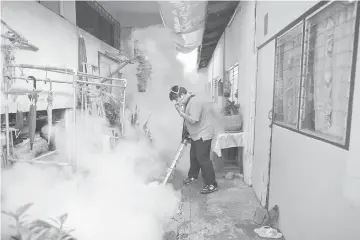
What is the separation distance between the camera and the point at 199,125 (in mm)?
4500

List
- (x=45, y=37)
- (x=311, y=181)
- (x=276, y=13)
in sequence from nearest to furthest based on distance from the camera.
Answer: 1. (x=311, y=181)
2. (x=276, y=13)
3. (x=45, y=37)

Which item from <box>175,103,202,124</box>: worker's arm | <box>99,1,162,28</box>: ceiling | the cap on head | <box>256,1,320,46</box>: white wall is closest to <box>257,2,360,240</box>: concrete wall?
<box>256,1,320,46</box>: white wall

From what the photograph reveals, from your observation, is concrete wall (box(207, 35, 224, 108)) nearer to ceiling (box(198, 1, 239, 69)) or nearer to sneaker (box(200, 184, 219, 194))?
ceiling (box(198, 1, 239, 69))

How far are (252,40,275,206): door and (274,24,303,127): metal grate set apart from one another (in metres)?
0.17

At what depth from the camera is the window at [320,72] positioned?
1.82m

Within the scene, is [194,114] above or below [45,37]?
below

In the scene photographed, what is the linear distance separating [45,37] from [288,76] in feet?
15.2

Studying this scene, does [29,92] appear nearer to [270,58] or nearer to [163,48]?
[270,58]

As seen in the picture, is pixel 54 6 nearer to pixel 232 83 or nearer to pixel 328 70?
pixel 232 83

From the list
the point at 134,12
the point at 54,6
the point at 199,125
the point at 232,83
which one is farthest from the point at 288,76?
the point at 134,12

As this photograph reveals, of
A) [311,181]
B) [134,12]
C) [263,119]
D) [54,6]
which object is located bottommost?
[311,181]

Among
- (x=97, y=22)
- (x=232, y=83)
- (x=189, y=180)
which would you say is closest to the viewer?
(x=189, y=180)

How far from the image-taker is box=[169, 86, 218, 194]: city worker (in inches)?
173

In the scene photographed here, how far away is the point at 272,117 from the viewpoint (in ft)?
11.2
